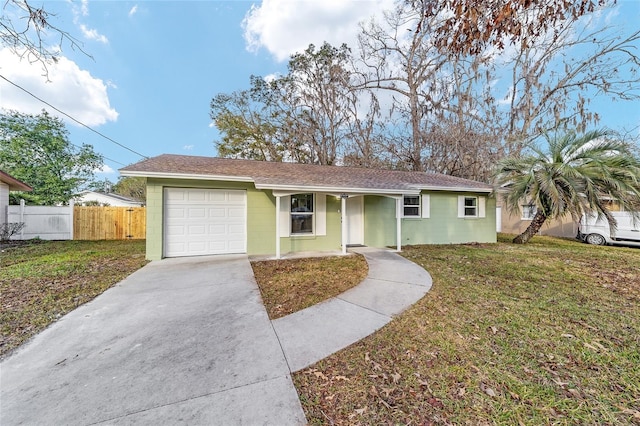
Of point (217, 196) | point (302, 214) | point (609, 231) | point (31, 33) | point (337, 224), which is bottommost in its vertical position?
point (609, 231)

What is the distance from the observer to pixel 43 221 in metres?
11.5

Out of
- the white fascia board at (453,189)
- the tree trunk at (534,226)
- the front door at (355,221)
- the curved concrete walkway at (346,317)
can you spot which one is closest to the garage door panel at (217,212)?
the front door at (355,221)

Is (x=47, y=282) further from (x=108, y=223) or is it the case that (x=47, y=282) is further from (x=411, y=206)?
(x=411, y=206)

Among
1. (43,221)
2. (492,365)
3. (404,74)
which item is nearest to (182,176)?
(492,365)

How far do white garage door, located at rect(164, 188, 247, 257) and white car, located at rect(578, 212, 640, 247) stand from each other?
13.8m

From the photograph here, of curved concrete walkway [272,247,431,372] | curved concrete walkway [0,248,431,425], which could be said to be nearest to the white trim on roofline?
curved concrete walkway [272,247,431,372]

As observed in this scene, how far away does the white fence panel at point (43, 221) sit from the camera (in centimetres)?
1123

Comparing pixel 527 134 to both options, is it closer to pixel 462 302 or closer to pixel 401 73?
pixel 401 73

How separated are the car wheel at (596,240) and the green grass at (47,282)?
18.6m

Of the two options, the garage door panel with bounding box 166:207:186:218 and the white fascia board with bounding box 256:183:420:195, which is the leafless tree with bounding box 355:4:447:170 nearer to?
the white fascia board with bounding box 256:183:420:195

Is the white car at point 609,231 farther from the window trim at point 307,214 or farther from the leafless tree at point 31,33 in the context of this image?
the leafless tree at point 31,33

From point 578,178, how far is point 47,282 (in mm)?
15023

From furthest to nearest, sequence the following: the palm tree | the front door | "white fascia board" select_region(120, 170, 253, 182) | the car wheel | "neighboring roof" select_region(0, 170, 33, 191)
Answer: the car wheel < "neighboring roof" select_region(0, 170, 33, 191) < the front door < the palm tree < "white fascia board" select_region(120, 170, 253, 182)

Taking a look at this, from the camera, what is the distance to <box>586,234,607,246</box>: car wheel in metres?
12.0
